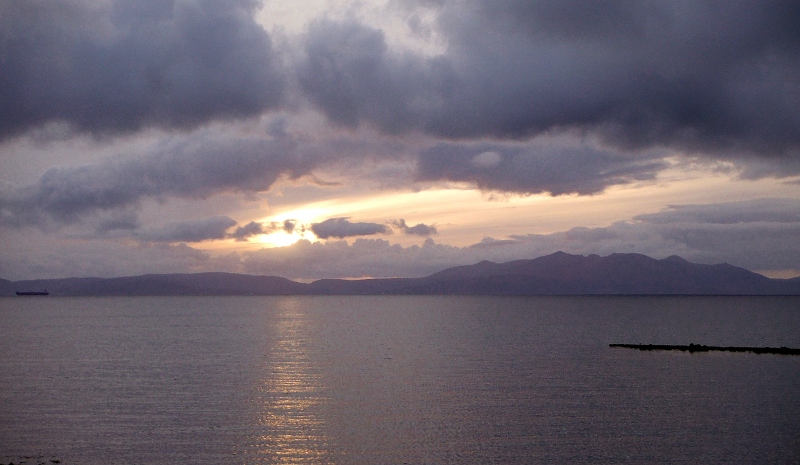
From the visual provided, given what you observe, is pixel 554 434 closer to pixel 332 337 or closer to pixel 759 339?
pixel 332 337

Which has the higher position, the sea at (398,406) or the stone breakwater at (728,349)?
the stone breakwater at (728,349)

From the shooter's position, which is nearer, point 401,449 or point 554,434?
point 401,449

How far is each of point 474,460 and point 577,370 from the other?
144 feet

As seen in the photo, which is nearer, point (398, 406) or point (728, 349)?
point (398, 406)

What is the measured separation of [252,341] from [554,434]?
93181 mm

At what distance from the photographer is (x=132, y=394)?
222 ft

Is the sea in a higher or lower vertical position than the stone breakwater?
lower

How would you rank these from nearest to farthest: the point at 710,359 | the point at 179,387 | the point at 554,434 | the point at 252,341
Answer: the point at 554,434, the point at 179,387, the point at 710,359, the point at 252,341

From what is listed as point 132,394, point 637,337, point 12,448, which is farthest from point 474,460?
point 637,337

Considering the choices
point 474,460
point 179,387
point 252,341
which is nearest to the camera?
point 474,460

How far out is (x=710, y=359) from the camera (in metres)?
98.2

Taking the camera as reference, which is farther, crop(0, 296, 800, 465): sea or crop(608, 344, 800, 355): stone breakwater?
crop(608, 344, 800, 355): stone breakwater

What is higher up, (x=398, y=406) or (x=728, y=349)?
(x=728, y=349)

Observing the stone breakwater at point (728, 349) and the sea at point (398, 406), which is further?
the stone breakwater at point (728, 349)
